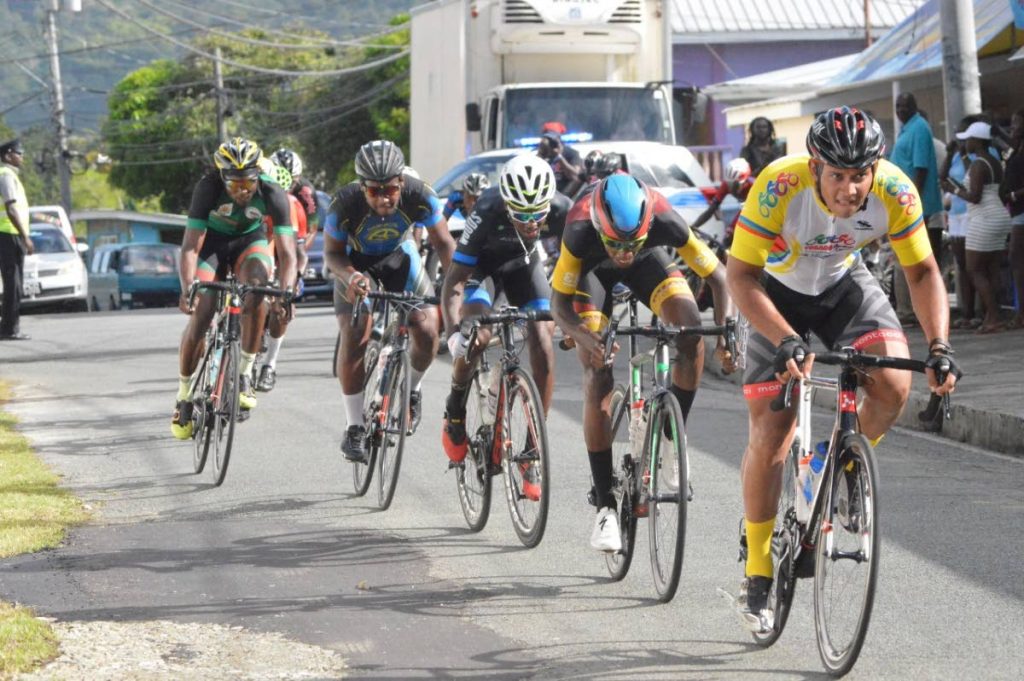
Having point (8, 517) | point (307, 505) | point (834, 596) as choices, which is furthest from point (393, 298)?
point (834, 596)

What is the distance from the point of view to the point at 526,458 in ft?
27.5

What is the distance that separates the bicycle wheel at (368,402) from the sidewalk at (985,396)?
4.10 metres

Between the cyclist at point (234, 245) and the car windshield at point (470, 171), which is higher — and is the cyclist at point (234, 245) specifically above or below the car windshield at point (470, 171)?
below

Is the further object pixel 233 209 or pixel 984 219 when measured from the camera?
pixel 984 219

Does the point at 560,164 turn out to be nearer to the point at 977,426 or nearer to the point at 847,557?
the point at 977,426

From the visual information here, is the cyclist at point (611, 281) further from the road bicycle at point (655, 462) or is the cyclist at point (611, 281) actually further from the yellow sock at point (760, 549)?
the yellow sock at point (760, 549)

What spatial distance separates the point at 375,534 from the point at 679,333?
245 centimetres

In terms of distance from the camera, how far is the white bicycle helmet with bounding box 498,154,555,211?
8.36m

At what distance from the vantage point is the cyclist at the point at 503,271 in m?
8.41

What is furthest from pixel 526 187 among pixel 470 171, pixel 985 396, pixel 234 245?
pixel 470 171

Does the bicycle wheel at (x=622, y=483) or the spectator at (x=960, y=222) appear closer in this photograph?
the bicycle wheel at (x=622, y=483)

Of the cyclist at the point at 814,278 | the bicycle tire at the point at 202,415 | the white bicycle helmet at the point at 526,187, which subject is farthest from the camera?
the bicycle tire at the point at 202,415

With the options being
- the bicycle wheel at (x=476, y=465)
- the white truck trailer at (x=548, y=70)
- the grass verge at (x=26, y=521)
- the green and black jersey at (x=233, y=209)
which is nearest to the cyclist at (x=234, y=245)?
the green and black jersey at (x=233, y=209)

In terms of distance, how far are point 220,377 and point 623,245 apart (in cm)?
402
